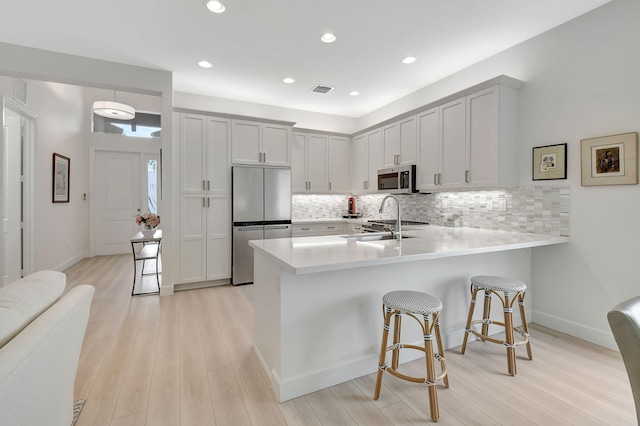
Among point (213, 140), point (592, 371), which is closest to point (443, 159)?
point (592, 371)

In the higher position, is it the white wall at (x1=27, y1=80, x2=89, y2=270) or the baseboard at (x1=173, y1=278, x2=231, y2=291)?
the white wall at (x1=27, y1=80, x2=89, y2=270)

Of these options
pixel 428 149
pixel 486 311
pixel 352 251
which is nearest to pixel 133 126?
pixel 428 149

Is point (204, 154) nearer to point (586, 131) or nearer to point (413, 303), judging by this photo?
point (413, 303)

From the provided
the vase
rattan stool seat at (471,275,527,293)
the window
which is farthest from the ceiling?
the window

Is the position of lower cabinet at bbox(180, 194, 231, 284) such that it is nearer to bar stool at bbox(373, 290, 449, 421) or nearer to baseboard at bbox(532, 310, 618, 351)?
bar stool at bbox(373, 290, 449, 421)

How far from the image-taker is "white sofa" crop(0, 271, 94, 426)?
0.82m

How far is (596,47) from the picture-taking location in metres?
2.45

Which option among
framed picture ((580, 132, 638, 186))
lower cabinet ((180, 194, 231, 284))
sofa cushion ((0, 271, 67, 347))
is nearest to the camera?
sofa cushion ((0, 271, 67, 347))

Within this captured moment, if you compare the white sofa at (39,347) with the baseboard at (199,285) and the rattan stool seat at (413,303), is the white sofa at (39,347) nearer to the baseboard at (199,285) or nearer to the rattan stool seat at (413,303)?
the rattan stool seat at (413,303)

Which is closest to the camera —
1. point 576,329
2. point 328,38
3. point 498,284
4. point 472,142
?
point 498,284

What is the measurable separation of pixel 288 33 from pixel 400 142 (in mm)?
2072

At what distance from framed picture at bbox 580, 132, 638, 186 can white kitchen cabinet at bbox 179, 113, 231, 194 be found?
394 centimetres

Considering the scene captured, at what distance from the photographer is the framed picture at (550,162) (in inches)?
105

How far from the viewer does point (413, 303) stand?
1766mm
